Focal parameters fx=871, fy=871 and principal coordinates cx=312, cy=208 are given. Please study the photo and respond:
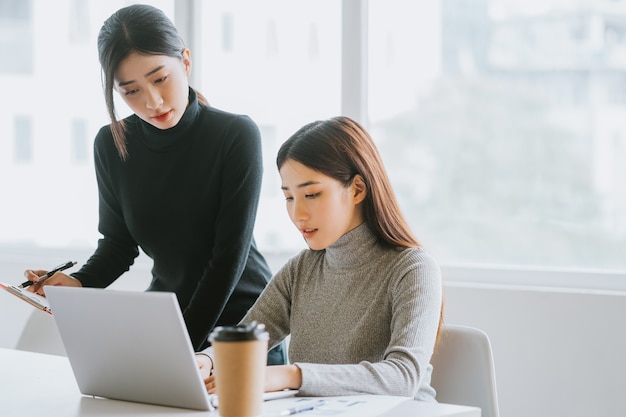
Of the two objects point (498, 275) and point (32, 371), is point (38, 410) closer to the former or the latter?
point (32, 371)

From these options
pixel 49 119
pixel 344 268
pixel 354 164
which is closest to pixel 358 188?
pixel 354 164

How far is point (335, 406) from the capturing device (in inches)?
51.8

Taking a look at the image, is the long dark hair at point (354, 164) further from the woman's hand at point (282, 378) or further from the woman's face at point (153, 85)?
Result: the woman's hand at point (282, 378)

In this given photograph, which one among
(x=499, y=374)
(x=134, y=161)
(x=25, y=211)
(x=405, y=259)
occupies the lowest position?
(x=499, y=374)

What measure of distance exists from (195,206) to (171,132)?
189mm

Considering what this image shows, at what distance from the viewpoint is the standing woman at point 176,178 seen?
180 centimetres

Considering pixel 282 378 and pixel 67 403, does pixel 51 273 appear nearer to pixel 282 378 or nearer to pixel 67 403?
pixel 67 403

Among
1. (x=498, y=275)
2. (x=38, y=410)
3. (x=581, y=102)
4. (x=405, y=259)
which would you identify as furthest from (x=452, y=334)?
(x=581, y=102)

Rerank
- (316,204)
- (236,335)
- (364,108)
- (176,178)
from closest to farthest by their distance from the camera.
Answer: (236,335)
(316,204)
(176,178)
(364,108)

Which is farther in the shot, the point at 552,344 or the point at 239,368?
the point at 552,344

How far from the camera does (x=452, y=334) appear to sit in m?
1.71

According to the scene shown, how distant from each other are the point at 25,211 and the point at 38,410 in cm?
240

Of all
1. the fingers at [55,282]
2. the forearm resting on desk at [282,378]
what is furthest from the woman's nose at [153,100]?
the forearm resting on desk at [282,378]

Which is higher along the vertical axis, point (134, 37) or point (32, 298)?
point (134, 37)
